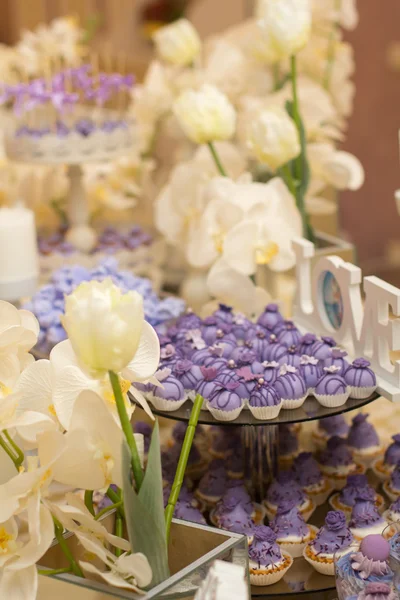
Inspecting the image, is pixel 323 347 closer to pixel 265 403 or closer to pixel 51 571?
pixel 265 403

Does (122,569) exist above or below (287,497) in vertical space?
above

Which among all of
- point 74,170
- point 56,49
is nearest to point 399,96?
point 56,49

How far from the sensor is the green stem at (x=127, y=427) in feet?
2.07

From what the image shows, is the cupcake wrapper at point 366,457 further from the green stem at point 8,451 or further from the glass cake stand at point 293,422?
the green stem at point 8,451

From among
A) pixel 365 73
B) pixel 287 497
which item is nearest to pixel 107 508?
pixel 287 497

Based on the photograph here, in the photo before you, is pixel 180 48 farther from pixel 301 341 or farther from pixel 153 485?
pixel 153 485

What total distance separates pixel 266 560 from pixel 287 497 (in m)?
0.11

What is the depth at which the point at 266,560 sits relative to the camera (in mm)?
855

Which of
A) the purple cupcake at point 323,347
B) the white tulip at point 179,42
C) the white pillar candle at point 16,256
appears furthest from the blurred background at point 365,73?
the purple cupcake at point 323,347

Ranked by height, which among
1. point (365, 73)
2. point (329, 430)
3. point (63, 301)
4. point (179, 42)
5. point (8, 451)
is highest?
point (179, 42)

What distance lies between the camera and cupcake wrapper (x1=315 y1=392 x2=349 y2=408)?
0.89m

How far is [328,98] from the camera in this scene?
1.43 meters

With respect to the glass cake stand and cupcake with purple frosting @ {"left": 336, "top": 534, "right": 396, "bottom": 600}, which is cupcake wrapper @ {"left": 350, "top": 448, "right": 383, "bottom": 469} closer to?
the glass cake stand

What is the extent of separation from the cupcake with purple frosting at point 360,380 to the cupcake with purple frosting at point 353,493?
0.10 m
